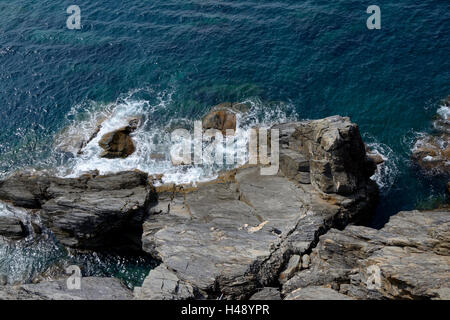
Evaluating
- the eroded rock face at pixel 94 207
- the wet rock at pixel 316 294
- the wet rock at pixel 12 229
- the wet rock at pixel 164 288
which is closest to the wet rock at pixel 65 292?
the wet rock at pixel 164 288

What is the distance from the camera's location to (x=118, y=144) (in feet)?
174

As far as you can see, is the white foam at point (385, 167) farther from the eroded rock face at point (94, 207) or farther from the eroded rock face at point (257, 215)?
the eroded rock face at point (94, 207)

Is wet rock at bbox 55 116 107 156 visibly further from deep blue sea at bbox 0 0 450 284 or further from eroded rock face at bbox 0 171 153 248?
eroded rock face at bbox 0 171 153 248

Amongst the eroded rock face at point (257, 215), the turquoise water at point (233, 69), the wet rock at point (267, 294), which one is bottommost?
the wet rock at point (267, 294)

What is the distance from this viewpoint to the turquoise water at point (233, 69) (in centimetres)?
5312

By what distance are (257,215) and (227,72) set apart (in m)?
29.6

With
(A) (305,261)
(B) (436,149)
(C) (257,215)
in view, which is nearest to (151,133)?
(C) (257,215)

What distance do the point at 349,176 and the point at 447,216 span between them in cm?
928

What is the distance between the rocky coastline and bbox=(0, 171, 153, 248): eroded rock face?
0.41 feet

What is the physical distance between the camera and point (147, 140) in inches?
2109

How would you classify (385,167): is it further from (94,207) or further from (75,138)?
(75,138)

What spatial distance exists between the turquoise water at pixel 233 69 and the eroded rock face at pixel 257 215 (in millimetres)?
8651

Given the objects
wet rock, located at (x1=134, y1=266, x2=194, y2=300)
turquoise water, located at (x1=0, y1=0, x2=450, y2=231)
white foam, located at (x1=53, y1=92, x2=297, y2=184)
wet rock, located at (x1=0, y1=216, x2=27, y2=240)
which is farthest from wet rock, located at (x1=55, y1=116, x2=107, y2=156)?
wet rock, located at (x1=134, y1=266, x2=194, y2=300)
